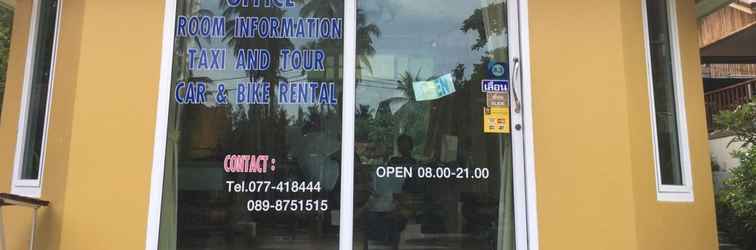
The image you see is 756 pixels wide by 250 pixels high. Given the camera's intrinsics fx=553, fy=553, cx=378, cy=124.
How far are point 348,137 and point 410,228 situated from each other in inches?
28.2

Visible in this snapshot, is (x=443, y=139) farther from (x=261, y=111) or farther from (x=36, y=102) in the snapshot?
(x=36, y=102)

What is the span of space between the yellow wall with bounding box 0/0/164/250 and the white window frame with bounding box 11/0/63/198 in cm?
8

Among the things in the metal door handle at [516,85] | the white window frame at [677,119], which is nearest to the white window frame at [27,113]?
the metal door handle at [516,85]

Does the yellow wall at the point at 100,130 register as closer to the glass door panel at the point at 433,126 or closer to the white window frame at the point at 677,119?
the glass door panel at the point at 433,126

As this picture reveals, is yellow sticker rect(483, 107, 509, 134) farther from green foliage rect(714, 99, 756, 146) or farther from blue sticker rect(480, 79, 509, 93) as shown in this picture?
green foliage rect(714, 99, 756, 146)

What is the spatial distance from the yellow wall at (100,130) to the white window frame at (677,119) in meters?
3.18

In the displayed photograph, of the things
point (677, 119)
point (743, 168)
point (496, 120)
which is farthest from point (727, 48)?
point (496, 120)

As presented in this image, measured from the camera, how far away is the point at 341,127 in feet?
11.8

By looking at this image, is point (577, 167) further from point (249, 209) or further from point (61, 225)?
point (61, 225)

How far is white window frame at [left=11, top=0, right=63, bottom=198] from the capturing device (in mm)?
3547

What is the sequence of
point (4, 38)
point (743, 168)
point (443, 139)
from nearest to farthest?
point (443, 139) → point (743, 168) → point (4, 38)

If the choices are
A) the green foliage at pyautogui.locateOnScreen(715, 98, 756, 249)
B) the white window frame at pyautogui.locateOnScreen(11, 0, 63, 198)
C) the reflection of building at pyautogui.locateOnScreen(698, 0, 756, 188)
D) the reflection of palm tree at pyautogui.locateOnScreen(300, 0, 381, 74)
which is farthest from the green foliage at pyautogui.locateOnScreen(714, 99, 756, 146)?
the white window frame at pyautogui.locateOnScreen(11, 0, 63, 198)

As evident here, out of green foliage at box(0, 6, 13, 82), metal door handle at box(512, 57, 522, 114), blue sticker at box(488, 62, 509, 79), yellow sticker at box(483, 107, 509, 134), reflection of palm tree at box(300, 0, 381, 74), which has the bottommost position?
yellow sticker at box(483, 107, 509, 134)

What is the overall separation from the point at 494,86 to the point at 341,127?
3.46ft
